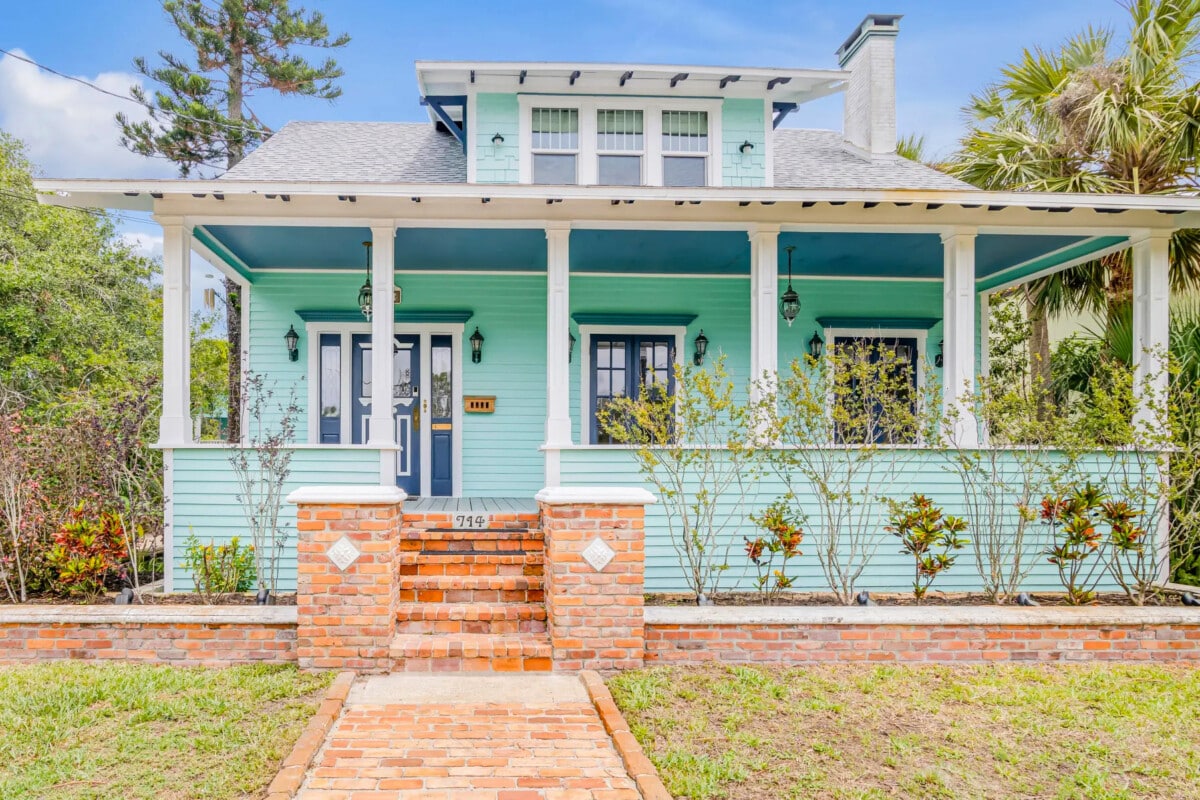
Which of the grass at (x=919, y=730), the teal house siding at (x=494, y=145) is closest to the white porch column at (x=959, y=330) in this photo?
the grass at (x=919, y=730)

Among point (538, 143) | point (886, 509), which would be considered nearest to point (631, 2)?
point (538, 143)

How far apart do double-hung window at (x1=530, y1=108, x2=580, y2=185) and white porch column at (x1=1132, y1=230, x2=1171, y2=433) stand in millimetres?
5434

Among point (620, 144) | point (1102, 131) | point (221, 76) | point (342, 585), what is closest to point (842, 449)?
point (342, 585)

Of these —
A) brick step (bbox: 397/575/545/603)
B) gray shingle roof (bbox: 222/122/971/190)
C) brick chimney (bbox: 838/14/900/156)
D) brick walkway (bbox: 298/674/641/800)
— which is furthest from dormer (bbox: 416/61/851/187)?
brick walkway (bbox: 298/674/641/800)

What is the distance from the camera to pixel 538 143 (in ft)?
26.3

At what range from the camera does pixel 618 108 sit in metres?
8.02

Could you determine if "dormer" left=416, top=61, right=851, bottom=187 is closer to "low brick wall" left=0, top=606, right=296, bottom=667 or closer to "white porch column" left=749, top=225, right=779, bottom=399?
"white porch column" left=749, top=225, right=779, bottom=399

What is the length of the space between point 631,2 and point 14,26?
17061 millimetres

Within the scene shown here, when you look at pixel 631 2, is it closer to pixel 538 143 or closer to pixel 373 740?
pixel 538 143

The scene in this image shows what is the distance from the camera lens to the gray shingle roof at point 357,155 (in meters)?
8.11

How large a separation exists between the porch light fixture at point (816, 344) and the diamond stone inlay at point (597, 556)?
522 cm

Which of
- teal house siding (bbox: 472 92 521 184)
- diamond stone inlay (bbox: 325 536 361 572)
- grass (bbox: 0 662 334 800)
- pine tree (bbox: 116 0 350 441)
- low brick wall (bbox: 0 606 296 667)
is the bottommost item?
grass (bbox: 0 662 334 800)

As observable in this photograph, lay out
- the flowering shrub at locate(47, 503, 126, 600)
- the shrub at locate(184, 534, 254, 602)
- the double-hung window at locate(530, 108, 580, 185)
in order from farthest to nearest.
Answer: the double-hung window at locate(530, 108, 580, 185) → the shrub at locate(184, 534, 254, 602) → the flowering shrub at locate(47, 503, 126, 600)

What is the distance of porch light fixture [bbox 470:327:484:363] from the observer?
8.52 meters
